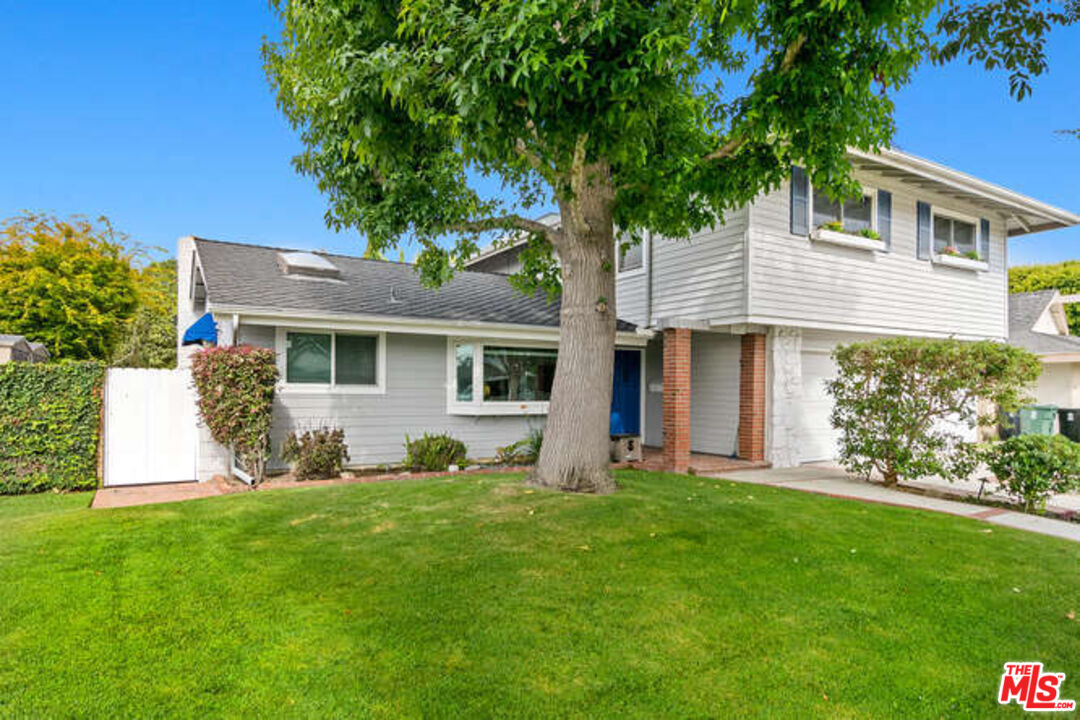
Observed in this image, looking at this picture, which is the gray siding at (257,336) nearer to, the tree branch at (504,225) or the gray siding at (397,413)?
the gray siding at (397,413)

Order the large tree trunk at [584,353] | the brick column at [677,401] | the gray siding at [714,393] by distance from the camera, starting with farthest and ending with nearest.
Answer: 1. the gray siding at [714,393]
2. the brick column at [677,401]
3. the large tree trunk at [584,353]

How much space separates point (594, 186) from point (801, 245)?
523 cm

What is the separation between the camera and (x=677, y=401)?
1000 cm

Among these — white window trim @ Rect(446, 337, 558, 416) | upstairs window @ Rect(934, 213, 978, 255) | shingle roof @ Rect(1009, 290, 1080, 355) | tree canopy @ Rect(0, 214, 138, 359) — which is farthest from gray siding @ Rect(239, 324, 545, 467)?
shingle roof @ Rect(1009, 290, 1080, 355)

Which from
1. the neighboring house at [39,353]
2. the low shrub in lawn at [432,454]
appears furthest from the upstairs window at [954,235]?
the neighboring house at [39,353]

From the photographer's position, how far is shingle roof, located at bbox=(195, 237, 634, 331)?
9281mm

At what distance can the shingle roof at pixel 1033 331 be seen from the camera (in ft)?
52.4

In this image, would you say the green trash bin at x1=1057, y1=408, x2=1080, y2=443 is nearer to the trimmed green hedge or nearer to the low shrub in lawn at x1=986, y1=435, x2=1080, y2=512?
the low shrub in lawn at x1=986, y1=435, x2=1080, y2=512

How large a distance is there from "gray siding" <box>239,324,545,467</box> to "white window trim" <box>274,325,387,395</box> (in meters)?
0.07

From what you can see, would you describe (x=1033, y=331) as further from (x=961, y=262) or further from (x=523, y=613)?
(x=523, y=613)

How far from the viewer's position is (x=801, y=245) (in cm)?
1073

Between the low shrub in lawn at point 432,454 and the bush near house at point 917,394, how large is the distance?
6293 millimetres

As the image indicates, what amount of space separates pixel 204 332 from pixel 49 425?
2.78m

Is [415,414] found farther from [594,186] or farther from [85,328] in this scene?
[85,328]
